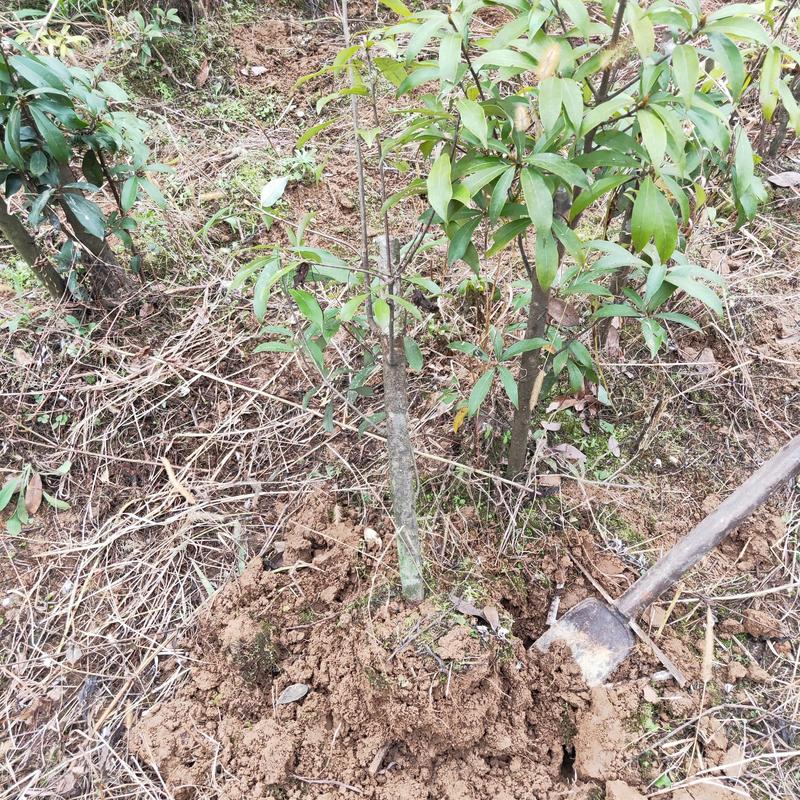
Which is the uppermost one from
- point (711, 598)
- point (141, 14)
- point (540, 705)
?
point (141, 14)

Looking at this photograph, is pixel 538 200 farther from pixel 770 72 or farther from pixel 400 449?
pixel 400 449

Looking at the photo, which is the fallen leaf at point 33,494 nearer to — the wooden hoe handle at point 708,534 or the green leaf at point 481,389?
the green leaf at point 481,389

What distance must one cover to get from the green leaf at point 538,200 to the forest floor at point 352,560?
0.60 meters

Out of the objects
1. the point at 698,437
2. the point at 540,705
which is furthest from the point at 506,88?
the point at 540,705

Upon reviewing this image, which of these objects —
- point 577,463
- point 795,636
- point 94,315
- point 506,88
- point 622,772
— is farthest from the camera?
point 506,88

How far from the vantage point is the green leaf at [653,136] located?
92cm

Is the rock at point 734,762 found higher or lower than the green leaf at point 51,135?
lower

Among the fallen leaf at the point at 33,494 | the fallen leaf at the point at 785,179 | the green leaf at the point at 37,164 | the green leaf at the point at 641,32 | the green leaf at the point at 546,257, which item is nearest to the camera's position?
the green leaf at the point at 641,32

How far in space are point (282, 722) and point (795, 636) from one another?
1.55 m

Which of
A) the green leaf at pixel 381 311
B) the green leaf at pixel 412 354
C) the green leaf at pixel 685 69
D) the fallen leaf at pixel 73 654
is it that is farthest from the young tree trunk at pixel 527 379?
the fallen leaf at pixel 73 654

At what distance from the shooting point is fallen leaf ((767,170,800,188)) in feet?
8.75

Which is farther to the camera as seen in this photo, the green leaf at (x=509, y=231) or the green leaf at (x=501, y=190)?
the green leaf at (x=509, y=231)

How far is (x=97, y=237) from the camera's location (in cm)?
217

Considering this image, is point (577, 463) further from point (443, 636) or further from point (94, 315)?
point (94, 315)
